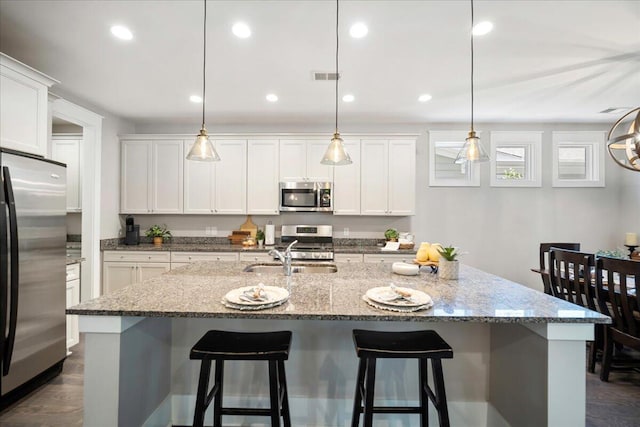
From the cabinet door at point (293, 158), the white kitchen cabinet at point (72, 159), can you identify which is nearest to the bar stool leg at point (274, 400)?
the cabinet door at point (293, 158)

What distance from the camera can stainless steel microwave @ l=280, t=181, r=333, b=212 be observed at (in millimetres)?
4164

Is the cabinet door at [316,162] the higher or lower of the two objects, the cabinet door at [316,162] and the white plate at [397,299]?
the higher

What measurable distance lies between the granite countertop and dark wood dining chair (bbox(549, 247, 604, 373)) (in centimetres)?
111

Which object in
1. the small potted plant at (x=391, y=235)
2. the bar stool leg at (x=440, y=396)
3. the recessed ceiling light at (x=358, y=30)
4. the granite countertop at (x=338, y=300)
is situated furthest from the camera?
the small potted plant at (x=391, y=235)

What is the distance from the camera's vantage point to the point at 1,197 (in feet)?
6.59

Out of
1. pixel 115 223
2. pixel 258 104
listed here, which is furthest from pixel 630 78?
pixel 115 223

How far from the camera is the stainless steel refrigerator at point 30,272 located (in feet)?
6.73

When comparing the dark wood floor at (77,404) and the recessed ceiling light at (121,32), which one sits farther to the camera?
the recessed ceiling light at (121,32)

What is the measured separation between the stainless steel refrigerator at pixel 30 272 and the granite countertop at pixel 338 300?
1.07m

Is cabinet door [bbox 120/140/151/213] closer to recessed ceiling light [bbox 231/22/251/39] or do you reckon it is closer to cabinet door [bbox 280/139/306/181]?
cabinet door [bbox 280/139/306/181]

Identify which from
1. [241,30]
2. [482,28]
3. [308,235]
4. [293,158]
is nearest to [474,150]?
[482,28]

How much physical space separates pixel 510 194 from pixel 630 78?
1821 millimetres

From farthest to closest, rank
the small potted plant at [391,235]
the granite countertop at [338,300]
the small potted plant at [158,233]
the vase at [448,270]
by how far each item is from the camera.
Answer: the small potted plant at [158,233] < the small potted plant at [391,235] < the vase at [448,270] < the granite countertop at [338,300]

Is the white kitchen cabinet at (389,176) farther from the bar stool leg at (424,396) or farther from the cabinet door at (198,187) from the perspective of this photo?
the bar stool leg at (424,396)
